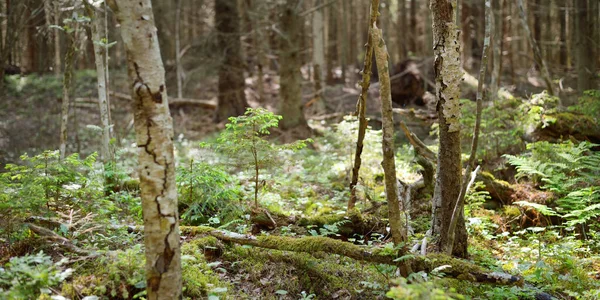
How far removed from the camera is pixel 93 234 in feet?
16.5

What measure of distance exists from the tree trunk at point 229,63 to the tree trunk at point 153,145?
44.7 ft

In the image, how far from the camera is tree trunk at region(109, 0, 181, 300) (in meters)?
3.22

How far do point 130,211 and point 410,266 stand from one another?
422cm

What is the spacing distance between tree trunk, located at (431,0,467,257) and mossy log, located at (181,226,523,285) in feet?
1.82

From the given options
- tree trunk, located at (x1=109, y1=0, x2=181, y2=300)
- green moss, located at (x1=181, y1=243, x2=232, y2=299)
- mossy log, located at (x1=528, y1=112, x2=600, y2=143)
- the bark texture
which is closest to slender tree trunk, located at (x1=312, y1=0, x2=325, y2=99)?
mossy log, located at (x1=528, y1=112, x2=600, y2=143)

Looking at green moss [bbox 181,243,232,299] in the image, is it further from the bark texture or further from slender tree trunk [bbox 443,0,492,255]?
slender tree trunk [bbox 443,0,492,255]

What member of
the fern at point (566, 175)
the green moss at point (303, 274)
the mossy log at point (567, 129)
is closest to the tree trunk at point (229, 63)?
the mossy log at point (567, 129)

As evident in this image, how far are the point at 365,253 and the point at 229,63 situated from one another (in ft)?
44.0

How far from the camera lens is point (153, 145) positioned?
334 centimetres

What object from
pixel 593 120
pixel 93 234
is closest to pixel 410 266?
pixel 93 234

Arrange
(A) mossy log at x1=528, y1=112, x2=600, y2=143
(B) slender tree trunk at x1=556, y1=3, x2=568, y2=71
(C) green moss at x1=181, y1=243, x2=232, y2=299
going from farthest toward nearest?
(B) slender tree trunk at x1=556, y1=3, x2=568, y2=71, (A) mossy log at x1=528, y1=112, x2=600, y2=143, (C) green moss at x1=181, y1=243, x2=232, y2=299

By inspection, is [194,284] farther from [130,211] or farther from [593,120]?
[593,120]

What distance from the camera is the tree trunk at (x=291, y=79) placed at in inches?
573

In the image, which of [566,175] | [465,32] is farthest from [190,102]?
[566,175]
